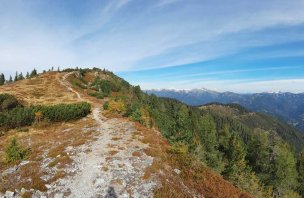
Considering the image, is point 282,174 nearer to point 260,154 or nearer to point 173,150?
point 260,154

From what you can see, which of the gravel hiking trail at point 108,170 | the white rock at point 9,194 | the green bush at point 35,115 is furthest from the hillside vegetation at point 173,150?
the white rock at point 9,194

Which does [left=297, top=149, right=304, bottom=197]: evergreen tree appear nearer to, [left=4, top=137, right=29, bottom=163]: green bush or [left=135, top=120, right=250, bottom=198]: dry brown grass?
[left=135, top=120, right=250, bottom=198]: dry brown grass

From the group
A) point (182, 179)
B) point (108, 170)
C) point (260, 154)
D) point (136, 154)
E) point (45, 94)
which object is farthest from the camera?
point (260, 154)

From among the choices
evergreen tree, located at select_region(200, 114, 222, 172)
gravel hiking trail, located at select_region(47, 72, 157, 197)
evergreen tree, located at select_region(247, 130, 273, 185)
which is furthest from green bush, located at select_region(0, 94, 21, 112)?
evergreen tree, located at select_region(247, 130, 273, 185)

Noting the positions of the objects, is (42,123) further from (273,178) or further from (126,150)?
(273,178)

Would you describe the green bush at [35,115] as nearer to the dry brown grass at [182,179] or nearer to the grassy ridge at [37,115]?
the grassy ridge at [37,115]

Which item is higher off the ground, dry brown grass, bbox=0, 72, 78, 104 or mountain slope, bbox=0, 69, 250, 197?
dry brown grass, bbox=0, 72, 78, 104

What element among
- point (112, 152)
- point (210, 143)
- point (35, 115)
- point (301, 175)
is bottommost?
point (301, 175)

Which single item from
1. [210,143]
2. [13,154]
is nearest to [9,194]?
[13,154]

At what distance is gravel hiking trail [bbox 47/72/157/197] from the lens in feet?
64.7

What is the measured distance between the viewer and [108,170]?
2312 cm

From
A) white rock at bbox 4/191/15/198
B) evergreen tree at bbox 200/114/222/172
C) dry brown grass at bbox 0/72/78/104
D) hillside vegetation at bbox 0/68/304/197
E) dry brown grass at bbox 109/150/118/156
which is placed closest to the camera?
white rock at bbox 4/191/15/198

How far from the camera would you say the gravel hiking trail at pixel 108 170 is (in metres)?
19.7

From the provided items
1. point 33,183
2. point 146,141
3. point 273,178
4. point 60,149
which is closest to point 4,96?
point 60,149
